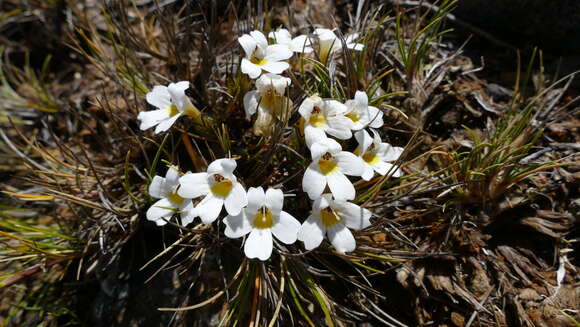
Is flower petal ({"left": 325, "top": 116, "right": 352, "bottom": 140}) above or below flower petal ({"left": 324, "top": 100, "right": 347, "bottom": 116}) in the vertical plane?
below

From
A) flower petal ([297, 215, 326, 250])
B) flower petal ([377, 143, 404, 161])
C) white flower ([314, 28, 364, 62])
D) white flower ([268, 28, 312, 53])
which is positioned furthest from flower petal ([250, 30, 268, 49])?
flower petal ([297, 215, 326, 250])

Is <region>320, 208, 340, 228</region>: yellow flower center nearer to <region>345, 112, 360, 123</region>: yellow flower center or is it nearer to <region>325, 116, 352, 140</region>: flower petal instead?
<region>325, 116, 352, 140</region>: flower petal

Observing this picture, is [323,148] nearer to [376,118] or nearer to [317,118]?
[317,118]

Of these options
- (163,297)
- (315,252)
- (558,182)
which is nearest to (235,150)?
(315,252)

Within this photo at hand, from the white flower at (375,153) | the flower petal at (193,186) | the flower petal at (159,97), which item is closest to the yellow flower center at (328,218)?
the white flower at (375,153)

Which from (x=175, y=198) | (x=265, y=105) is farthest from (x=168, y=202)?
(x=265, y=105)

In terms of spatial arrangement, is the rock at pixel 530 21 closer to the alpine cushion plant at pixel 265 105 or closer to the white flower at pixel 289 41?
the white flower at pixel 289 41
